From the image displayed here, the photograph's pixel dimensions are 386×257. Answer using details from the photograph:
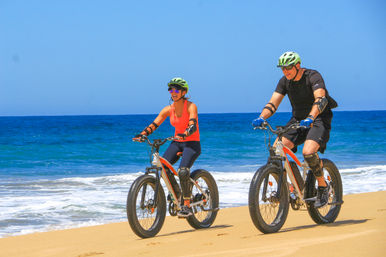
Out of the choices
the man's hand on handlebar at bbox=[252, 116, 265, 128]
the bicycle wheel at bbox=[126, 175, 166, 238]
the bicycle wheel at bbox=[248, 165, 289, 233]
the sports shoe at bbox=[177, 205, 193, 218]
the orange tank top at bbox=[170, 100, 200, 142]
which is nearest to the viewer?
the bicycle wheel at bbox=[248, 165, 289, 233]

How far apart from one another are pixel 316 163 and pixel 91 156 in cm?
2150

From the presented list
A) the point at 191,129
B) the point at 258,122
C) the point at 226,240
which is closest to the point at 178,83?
the point at 191,129

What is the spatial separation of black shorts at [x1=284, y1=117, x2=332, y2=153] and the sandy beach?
0.92m

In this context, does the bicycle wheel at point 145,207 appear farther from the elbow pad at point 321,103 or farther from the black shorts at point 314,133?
the elbow pad at point 321,103

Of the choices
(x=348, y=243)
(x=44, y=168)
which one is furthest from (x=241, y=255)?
(x=44, y=168)

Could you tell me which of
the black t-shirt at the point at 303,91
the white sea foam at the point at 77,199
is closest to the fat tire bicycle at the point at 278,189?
the black t-shirt at the point at 303,91

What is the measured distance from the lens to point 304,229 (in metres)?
6.38

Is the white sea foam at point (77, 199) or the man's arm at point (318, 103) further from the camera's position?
the white sea foam at point (77, 199)

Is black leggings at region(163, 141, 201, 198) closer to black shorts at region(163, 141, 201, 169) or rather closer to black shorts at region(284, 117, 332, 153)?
black shorts at region(163, 141, 201, 169)

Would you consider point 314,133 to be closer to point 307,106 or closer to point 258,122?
point 307,106

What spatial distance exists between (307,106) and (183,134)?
134 centimetres

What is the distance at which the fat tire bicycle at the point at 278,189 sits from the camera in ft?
19.3

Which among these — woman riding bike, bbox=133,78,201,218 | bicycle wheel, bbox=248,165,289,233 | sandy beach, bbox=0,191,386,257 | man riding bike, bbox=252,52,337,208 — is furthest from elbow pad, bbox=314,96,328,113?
woman riding bike, bbox=133,78,201,218

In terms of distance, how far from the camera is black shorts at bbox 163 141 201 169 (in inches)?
261
